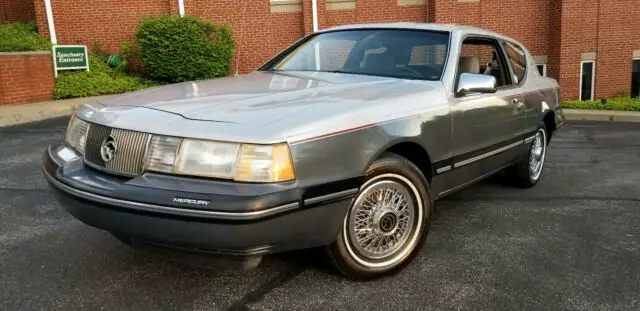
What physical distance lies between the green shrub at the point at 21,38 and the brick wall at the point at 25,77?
0.54m

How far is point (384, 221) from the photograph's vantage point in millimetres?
3395

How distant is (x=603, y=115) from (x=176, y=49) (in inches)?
407

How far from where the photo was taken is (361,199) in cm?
323

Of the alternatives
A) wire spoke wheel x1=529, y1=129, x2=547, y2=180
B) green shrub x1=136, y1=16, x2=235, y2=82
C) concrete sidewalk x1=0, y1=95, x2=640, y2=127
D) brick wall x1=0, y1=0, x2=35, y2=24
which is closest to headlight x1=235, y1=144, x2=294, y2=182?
wire spoke wheel x1=529, y1=129, x2=547, y2=180

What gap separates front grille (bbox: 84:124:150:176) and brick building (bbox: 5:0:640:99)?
13.9 meters

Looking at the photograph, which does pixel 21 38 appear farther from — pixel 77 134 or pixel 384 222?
pixel 384 222

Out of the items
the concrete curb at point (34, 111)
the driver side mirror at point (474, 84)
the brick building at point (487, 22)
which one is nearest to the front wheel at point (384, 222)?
the driver side mirror at point (474, 84)

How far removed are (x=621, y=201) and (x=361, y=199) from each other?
3.27 m

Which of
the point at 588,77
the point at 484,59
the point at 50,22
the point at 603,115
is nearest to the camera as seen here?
the point at 484,59

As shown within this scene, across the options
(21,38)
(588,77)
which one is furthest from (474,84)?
(588,77)

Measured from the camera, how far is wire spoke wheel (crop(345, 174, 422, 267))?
3252mm

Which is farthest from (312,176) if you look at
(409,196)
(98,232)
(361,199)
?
(98,232)

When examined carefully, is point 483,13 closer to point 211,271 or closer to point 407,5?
point 407,5

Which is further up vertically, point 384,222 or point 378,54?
point 378,54
